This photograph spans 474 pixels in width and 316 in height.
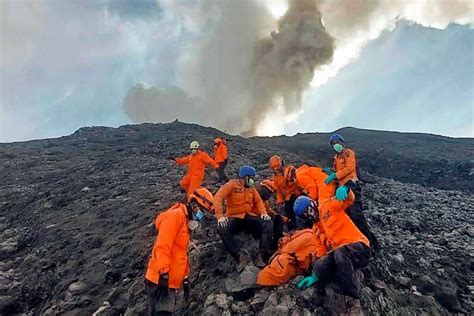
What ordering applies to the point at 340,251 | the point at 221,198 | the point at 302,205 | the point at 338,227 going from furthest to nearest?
the point at 221,198
the point at 302,205
the point at 338,227
the point at 340,251

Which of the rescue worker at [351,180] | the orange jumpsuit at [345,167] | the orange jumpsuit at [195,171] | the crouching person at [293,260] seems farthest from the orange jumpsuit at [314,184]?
the orange jumpsuit at [195,171]

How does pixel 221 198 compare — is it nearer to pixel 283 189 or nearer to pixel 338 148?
pixel 283 189

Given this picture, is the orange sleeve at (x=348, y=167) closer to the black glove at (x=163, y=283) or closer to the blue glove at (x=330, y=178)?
the blue glove at (x=330, y=178)

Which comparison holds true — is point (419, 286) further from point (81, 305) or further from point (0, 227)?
point (0, 227)

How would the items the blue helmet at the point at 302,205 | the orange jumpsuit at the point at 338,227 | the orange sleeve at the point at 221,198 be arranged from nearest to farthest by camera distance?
the orange jumpsuit at the point at 338,227
the blue helmet at the point at 302,205
the orange sleeve at the point at 221,198

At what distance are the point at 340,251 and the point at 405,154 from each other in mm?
26504

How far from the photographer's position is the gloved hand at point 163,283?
632 cm

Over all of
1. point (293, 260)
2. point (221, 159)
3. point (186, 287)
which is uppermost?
point (221, 159)

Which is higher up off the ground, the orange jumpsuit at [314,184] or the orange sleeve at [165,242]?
the orange jumpsuit at [314,184]

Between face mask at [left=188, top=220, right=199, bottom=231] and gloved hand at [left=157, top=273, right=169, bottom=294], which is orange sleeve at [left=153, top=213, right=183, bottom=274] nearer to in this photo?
gloved hand at [left=157, top=273, right=169, bottom=294]

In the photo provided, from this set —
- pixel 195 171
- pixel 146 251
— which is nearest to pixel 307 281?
pixel 146 251

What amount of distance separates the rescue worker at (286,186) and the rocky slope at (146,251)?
5.10 ft

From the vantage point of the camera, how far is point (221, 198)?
8250 millimetres

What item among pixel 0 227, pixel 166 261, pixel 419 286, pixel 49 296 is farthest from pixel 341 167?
pixel 0 227
